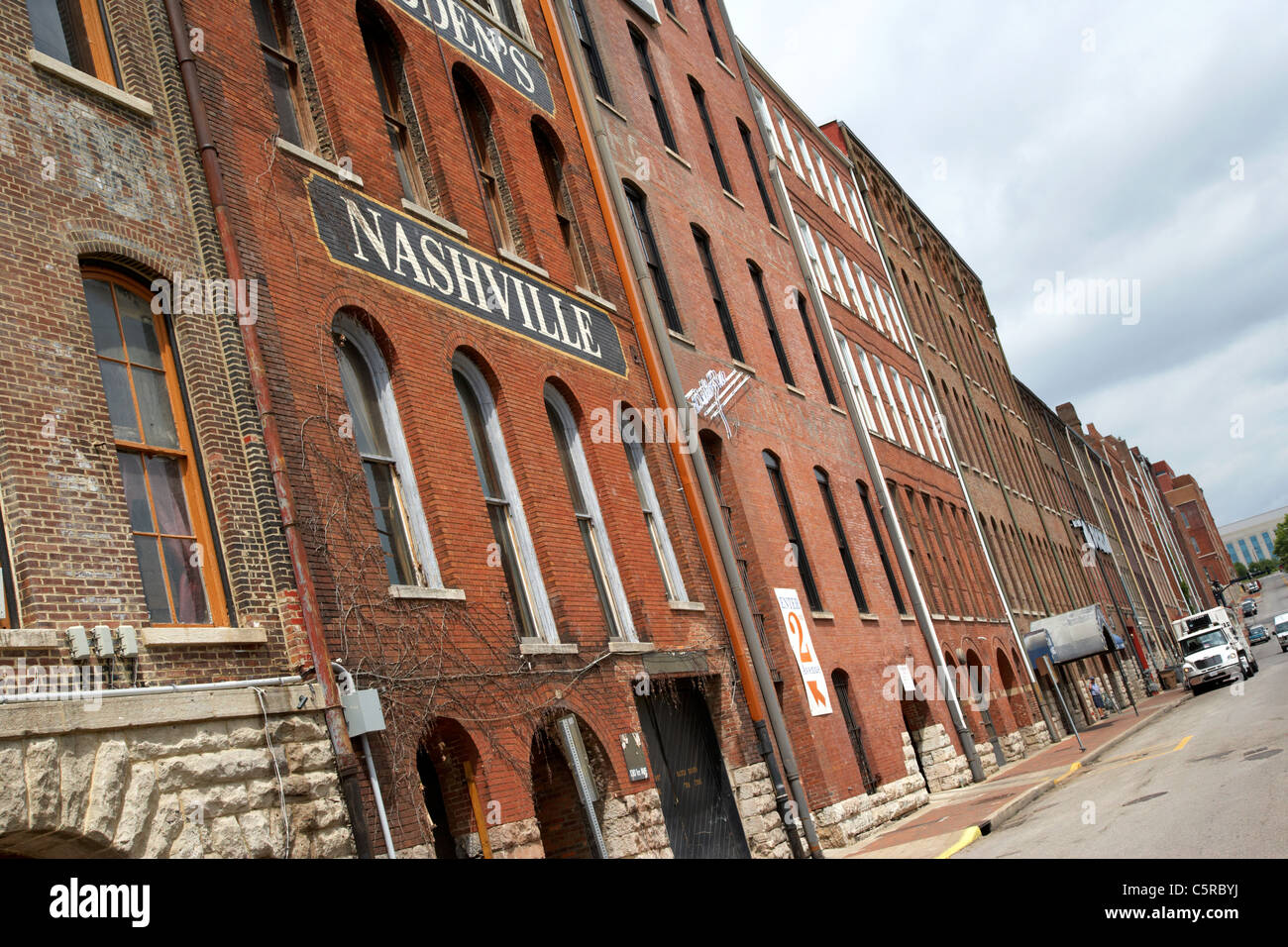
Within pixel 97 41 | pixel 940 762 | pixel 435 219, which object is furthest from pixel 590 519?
pixel 940 762

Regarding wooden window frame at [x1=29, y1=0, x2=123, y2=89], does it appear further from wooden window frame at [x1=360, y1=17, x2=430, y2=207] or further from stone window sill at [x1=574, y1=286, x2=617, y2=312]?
stone window sill at [x1=574, y1=286, x2=617, y2=312]

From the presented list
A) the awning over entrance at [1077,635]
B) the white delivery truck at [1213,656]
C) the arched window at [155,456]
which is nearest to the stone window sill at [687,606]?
the arched window at [155,456]

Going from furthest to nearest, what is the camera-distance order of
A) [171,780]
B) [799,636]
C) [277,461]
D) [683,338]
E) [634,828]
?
1. [799,636]
2. [683,338]
3. [634,828]
4. [277,461]
5. [171,780]

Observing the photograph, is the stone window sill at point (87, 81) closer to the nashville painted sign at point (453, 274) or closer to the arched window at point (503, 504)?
the nashville painted sign at point (453, 274)

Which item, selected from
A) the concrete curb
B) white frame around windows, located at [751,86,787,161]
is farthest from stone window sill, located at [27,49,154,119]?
white frame around windows, located at [751,86,787,161]

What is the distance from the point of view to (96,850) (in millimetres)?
7527

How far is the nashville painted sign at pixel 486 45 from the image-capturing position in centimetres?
1588

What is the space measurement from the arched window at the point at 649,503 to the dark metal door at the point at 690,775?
1.57 meters

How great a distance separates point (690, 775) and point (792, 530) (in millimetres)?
7474

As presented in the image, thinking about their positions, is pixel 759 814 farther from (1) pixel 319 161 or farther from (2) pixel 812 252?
(2) pixel 812 252

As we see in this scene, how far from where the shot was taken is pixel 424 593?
11477 mm

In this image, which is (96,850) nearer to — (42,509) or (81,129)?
(42,509)

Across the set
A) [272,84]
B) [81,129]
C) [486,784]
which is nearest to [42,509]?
[81,129]
